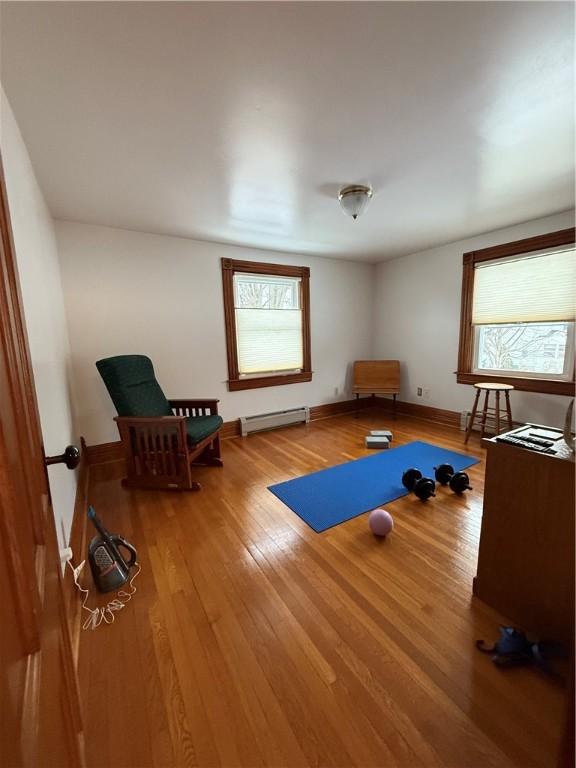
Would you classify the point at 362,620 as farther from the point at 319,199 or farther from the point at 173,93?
the point at 319,199

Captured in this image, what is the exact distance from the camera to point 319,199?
2.48 m

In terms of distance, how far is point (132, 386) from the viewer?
271 cm

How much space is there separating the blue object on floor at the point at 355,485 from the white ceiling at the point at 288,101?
7.53 ft

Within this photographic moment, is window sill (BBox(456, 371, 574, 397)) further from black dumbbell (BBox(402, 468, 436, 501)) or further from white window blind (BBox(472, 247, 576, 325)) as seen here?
black dumbbell (BBox(402, 468, 436, 501))

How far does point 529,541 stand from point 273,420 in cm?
313

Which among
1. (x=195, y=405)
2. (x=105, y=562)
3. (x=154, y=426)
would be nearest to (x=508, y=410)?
(x=195, y=405)

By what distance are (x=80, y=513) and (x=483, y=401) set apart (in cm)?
414

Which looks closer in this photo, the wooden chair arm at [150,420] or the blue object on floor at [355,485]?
the blue object on floor at [355,485]

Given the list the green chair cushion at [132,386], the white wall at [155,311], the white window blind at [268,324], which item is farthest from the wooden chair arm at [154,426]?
the white window blind at [268,324]

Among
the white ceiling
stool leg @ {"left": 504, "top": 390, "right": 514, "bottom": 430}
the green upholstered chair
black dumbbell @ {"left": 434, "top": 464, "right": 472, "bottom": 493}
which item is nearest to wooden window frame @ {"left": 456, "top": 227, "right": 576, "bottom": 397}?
stool leg @ {"left": 504, "top": 390, "right": 514, "bottom": 430}

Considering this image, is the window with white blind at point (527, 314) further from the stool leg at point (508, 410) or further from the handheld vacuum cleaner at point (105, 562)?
the handheld vacuum cleaner at point (105, 562)

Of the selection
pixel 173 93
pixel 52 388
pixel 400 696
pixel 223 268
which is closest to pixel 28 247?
pixel 52 388

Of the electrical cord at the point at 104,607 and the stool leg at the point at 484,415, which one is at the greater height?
the stool leg at the point at 484,415

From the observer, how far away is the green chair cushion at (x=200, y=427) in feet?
8.47
